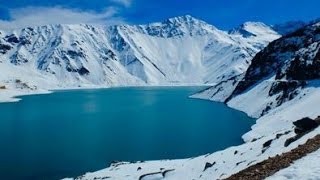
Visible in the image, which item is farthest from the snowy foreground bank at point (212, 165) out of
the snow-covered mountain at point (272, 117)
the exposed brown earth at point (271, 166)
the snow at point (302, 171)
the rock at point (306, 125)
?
the snow at point (302, 171)

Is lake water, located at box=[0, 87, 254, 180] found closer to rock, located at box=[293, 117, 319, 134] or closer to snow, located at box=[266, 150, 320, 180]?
rock, located at box=[293, 117, 319, 134]

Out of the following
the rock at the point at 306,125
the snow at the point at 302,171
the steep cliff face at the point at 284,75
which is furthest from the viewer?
the steep cliff face at the point at 284,75

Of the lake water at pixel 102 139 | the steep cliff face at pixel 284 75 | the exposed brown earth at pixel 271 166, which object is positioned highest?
the steep cliff face at pixel 284 75

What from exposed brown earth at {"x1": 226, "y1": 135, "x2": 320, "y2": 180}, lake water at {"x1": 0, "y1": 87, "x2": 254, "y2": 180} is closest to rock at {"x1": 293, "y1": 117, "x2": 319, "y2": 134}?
exposed brown earth at {"x1": 226, "y1": 135, "x2": 320, "y2": 180}

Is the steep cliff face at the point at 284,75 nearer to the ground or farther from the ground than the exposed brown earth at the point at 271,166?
farther from the ground

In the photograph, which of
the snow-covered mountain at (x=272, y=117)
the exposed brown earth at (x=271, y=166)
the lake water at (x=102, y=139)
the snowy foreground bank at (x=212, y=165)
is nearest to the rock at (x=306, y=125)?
the snow-covered mountain at (x=272, y=117)

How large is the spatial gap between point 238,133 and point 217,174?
218 feet

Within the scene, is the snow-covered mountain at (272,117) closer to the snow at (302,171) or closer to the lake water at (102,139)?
the snow at (302,171)

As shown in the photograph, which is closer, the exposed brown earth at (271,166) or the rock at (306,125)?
the exposed brown earth at (271,166)

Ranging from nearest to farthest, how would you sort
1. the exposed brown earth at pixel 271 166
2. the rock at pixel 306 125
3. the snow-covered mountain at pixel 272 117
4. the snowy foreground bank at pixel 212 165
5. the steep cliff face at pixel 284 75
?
the exposed brown earth at pixel 271 166 → the snow-covered mountain at pixel 272 117 → the rock at pixel 306 125 → the snowy foreground bank at pixel 212 165 → the steep cliff face at pixel 284 75

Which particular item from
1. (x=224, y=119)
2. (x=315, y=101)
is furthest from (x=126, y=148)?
(x=224, y=119)

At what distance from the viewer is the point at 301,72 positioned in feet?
503

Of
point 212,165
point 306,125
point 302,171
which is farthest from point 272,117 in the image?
point 302,171

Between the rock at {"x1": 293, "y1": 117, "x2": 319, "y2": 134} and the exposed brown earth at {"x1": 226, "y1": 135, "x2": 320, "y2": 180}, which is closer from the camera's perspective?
the exposed brown earth at {"x1": 226, "y1": 135, "x2": 320, "y2": 180}
